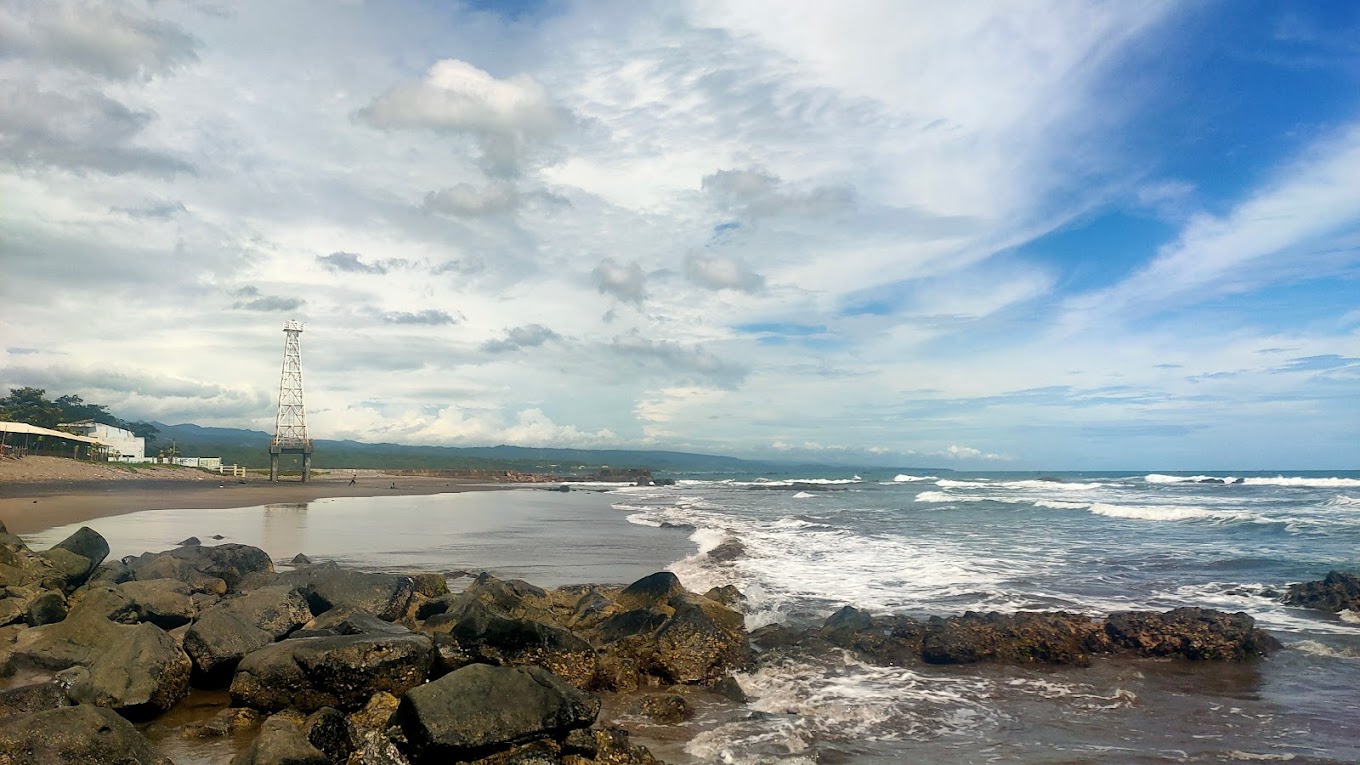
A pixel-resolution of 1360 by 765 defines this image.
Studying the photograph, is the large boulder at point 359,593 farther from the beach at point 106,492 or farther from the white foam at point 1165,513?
the white foam at point 1165,513

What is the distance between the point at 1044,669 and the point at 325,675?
28.0 ft

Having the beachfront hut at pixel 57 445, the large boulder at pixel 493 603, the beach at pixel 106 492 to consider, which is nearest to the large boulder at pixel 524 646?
the large boulder at pixel 493 603

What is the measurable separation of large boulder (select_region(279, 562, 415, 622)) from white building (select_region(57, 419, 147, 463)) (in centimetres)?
6302

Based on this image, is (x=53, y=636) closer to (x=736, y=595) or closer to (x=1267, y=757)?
(x=736, y=595)

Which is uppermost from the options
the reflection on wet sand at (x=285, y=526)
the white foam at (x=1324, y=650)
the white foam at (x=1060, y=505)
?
the white foam at (x=1324, y=650)

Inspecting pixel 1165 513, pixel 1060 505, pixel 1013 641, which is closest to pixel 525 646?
pixel 1013 641

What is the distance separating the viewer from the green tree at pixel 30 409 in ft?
224

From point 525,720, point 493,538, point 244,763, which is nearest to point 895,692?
point 525,720

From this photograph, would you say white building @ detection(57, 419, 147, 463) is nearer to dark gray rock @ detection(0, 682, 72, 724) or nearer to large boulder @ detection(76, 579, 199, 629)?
large boulder @ detection(76, 579, 199, 629)

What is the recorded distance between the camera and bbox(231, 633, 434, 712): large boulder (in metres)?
7.57

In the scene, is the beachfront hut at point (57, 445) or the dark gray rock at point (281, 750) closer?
the dark gray rock at point (281, 750)

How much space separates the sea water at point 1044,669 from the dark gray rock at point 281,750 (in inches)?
123

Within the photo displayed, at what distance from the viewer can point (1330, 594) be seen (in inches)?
543

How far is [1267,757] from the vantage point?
711 cm
